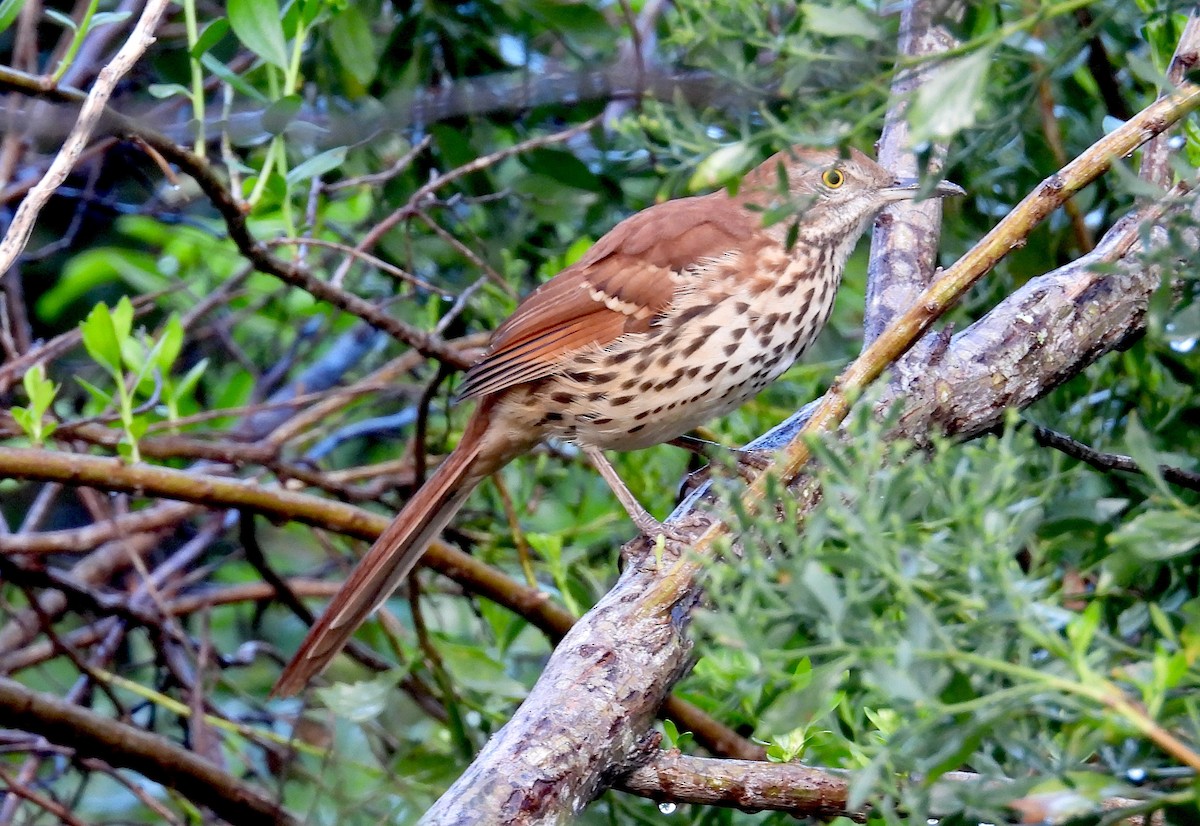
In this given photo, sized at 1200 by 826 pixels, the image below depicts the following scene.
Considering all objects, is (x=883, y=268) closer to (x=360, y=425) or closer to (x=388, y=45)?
(x=388, y=45)

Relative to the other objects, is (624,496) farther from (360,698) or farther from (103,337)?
(103,337)

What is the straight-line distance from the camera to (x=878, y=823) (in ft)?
5.74

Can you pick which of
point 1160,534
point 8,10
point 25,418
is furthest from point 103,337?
point 1160,534

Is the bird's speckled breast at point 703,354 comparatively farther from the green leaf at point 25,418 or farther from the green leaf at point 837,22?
the green leaf at point 837,22

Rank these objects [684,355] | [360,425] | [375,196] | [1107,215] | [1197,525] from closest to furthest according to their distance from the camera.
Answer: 1. [1197,525]
2. [684,355]
3. [1107,215]
4. [375,196]
5. [360,425]

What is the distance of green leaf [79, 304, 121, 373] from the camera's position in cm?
280

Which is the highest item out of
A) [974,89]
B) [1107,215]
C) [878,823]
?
[974,89]

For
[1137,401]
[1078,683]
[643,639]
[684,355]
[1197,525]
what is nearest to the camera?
[1078,683]

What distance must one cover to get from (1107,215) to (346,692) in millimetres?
2076

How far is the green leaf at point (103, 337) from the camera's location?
9.20 feet

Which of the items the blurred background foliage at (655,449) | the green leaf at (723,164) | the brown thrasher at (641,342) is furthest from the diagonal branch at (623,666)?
the brown thrasher at (641,342)

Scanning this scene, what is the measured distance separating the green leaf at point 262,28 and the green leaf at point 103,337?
63 cm

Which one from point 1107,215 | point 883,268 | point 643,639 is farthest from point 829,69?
point 1107,215

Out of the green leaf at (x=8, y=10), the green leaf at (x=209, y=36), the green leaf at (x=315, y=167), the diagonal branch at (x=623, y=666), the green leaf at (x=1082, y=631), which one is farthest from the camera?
the green leaf at (x=315, y=167)
